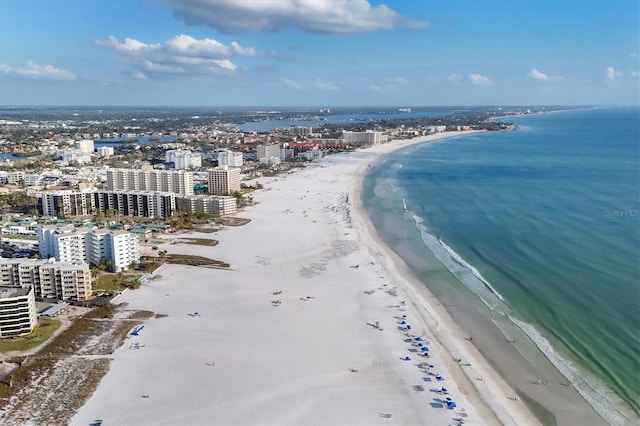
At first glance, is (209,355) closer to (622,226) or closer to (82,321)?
(82,321)

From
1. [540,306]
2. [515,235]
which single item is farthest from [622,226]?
[540,306]

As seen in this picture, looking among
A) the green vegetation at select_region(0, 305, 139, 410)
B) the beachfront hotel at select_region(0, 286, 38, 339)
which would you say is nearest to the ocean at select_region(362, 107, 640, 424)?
the green vegetation at select_region(0, 305, 139, 410)

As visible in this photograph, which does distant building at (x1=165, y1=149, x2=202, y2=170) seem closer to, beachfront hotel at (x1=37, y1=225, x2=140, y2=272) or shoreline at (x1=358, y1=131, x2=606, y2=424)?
beachfront hotel at (x1=37, y1=225, x2=140, y2=272)

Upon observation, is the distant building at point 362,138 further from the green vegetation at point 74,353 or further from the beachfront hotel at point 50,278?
the green vegetation at point 74,353

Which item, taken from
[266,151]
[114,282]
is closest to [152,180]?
→ [114,282]

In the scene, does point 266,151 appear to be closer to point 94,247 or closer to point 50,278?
point 94,247
